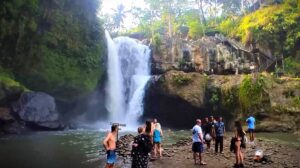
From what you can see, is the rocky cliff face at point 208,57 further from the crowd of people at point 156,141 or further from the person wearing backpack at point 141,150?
the person wearing backpack at point 141,150

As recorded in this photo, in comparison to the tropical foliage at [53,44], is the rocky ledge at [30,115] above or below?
below

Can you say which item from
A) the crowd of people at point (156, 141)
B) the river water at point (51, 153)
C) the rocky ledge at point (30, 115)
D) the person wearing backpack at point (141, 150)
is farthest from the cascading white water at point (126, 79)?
the person wearing backpack at point (141, 150)

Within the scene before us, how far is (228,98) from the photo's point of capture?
33000mm

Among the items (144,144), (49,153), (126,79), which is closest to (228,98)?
(126,79)

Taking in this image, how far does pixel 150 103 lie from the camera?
38.0 metres

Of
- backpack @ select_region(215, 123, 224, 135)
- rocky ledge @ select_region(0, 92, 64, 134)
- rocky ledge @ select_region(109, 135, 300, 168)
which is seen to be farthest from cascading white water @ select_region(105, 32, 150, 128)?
backpack @ select_region(215, 123, 224, 135)

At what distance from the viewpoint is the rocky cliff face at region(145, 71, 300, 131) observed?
30719 mm

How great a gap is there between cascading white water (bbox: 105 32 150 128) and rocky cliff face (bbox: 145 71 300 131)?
2.06 metres

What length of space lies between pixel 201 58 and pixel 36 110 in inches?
836

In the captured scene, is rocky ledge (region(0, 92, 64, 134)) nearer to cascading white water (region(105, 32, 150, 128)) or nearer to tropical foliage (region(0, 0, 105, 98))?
tropical foliage (region(0, 0, 105, 98))

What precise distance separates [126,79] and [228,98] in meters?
13.8

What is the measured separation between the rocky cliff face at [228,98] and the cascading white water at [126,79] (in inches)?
81.1

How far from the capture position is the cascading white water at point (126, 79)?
126 feet

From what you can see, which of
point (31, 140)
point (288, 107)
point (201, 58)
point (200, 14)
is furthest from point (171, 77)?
point (200, 14)
